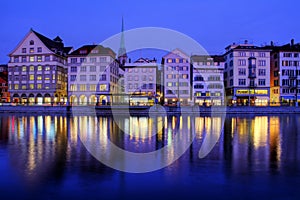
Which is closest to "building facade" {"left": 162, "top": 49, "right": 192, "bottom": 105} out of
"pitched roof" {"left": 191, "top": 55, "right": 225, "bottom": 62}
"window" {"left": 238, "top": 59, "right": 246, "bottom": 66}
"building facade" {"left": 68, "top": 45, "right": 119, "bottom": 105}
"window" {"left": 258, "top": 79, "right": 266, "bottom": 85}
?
"pitched roof" {"left": 191, "top": 55, "right": 225, "bottom": 62}

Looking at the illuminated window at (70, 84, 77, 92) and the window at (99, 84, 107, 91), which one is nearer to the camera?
the window at (99, 84, 107, 91)

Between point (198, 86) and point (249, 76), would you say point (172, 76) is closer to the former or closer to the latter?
point (198, 86)

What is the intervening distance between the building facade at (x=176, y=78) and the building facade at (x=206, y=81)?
2.16m

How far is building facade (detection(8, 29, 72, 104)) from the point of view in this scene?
259 ft

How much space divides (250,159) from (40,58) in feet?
249

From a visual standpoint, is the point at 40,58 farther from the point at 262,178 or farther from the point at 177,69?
the point at 262,178

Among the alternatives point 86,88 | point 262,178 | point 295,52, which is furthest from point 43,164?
point 295,52

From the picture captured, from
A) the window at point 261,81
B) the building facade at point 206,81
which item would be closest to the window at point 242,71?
the window at point 261,81

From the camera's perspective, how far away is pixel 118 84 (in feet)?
295

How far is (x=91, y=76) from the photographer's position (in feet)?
250

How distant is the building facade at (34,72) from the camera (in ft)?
259

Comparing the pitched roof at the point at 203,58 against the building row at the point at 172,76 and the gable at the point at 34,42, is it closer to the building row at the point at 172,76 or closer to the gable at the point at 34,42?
the building row at the point at 172,76

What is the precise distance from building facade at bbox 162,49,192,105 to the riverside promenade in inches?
833

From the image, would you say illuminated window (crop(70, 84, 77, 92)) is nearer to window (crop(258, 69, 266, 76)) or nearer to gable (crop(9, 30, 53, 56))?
gable (crop(9, 30, 53, 56))
